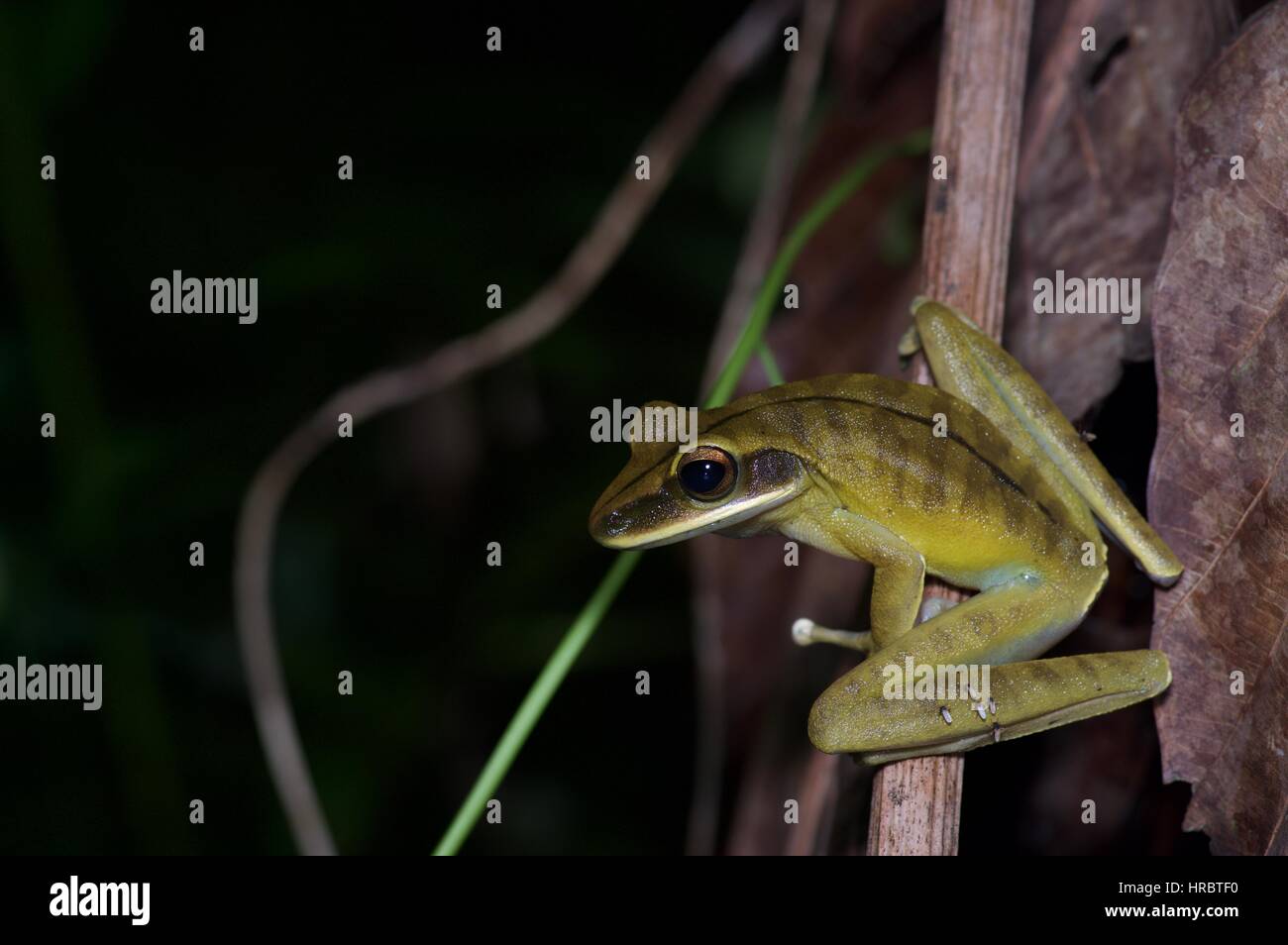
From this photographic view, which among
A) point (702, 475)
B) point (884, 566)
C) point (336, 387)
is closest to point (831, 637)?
point (884, 566)

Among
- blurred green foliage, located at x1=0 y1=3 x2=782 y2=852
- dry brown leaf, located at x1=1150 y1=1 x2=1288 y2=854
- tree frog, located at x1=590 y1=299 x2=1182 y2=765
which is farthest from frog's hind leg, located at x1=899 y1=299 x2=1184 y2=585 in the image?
blurred green foliage, located at x1=0 y1=3 x2=782 y2=852

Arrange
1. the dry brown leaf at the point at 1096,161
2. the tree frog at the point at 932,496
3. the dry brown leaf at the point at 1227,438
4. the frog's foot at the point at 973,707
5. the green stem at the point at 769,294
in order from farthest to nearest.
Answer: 1. the dry brown leaf at the point at 1096,161
2. the green stem at the point at 769,294
3. the tree frog at the point at 932,496
4. the frog's foot at the point at 973,707
5. the dry brown leaf at the point at 1227,438

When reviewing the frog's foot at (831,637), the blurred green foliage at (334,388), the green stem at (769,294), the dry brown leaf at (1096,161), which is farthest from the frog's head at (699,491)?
the blurred green foliage at (334,388)

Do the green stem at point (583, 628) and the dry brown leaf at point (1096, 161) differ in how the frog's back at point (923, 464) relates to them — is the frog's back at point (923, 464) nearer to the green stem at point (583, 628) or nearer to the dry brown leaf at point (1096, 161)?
the green stem at point (583, 628)

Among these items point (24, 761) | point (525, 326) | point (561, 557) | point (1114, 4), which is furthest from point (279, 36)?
point (1114, 4)

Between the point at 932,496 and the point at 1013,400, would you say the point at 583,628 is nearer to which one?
the point at 932,496

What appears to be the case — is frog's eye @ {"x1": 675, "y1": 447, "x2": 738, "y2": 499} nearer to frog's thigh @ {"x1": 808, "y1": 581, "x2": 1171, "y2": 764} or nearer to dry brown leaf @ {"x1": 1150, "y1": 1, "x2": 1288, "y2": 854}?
frog's thigh @ {"x1": 808, "y1": 581, "x2": 1171, "y2": 764}

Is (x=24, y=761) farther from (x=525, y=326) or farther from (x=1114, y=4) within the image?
(x=1114, y=4)
